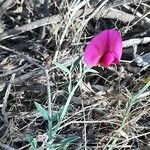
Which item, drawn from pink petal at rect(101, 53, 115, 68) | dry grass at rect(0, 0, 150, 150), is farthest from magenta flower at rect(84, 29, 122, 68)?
dry grass at rect(0, 0, 150, 150)

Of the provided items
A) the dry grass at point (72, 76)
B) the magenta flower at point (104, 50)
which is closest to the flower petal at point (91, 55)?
the magenta flower at point (104, 50)

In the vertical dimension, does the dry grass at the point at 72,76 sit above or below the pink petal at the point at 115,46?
below

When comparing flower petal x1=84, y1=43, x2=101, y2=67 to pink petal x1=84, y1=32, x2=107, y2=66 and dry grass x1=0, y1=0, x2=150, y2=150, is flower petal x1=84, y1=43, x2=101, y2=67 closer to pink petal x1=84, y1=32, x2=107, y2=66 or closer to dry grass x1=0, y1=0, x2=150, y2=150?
pink petal x1=84, y1=32, x2=107, y2=66

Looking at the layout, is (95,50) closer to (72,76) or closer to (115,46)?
(115,46)

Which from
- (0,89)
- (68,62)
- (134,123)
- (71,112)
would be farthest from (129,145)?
(0,89)

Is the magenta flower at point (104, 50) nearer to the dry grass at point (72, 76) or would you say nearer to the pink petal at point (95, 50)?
the pink petal at point (95, 50)
